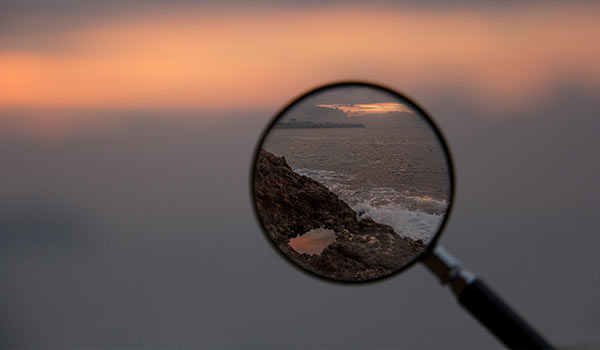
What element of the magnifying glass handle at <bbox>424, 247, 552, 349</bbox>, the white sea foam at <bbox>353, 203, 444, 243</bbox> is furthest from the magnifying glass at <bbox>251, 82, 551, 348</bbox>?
the magnifying glass handle at <bbox>424, 247, 552, 349</bbox>

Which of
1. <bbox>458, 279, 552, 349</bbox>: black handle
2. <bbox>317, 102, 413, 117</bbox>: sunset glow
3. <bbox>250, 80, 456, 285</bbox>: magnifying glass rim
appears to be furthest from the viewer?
<bbox>317, 102, 413, 117</bbox>: sunset glow

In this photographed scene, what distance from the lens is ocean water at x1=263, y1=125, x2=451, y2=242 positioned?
1.29 meters

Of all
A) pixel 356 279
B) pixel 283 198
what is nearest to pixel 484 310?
pixel 356 279

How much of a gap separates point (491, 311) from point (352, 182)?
25.3 inches

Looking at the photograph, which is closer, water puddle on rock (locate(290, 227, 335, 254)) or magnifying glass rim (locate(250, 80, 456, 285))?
magnifying glass rim (locate(250, 80, 456, 285))

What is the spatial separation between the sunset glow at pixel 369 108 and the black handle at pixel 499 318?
1.63ft

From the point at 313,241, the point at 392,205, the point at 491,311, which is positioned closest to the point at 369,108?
the point at 392,205

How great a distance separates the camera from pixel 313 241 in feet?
4.47

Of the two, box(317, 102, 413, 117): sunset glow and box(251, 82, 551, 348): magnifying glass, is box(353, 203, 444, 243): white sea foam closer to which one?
box(251, 82, 551, 348): magnifying glass

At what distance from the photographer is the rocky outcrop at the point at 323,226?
1274mm

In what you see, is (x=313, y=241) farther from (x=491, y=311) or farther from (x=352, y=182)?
(x=491, y=311)

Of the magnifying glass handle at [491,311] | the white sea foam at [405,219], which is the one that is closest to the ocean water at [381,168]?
the white sea foam at [405,219]

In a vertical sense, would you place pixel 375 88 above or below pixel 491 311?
above

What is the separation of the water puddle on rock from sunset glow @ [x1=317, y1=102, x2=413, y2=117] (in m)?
0.35
